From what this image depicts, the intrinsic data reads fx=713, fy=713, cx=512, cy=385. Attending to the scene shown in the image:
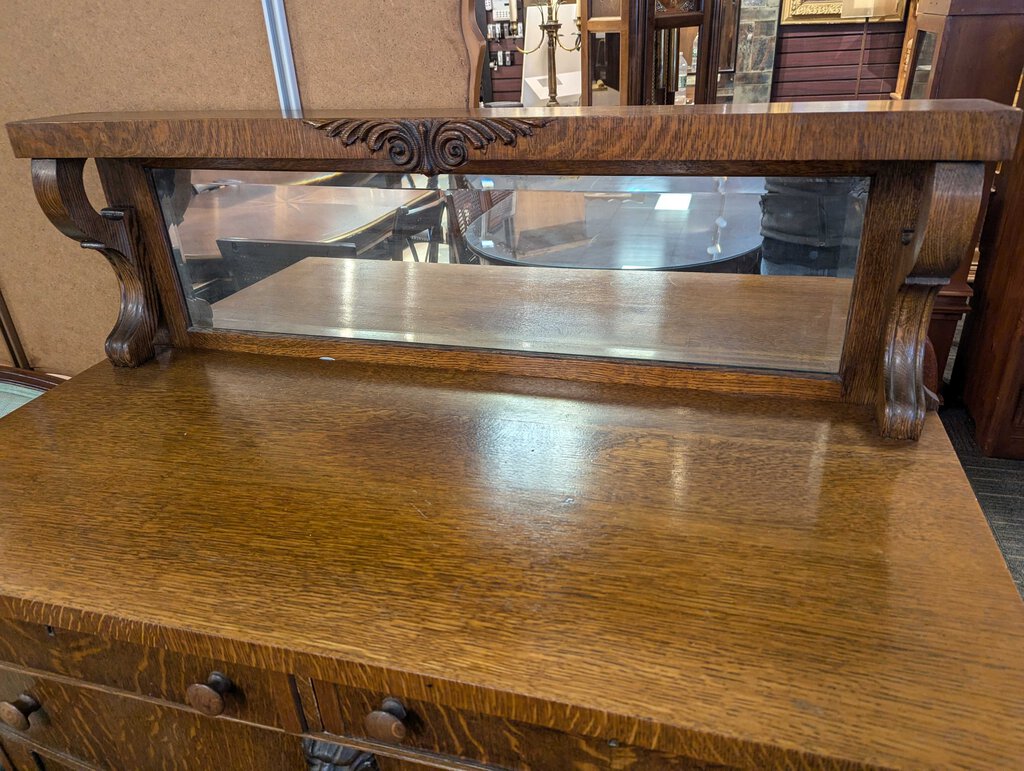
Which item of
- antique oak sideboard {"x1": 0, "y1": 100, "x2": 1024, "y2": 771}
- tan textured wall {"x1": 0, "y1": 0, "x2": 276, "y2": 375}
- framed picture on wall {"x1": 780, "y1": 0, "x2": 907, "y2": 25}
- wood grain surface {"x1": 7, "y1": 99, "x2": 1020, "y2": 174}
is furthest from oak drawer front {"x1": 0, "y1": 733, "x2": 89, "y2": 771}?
framed picture on wall {"x1": 780, "y1": 0, "x2": 907, "y2": 25}

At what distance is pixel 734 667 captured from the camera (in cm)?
49

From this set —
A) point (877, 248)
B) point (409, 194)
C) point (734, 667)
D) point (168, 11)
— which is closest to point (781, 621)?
point (734, 667)

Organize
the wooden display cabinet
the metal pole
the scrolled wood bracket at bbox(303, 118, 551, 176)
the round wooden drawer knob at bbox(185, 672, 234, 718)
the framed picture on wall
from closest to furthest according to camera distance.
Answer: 1. the round wooden drawer knob at bbox(185, 672, 234, 718)
2. the scrolled wood bracket at bbox(303, 118, 551, 176)
3. the metal pole
4. the wooden display cabinet
5. the framed picture on wall

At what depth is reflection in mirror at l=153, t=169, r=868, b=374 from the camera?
2.61 feet

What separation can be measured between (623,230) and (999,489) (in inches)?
66.2

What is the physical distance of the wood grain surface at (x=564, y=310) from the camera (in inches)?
32.9

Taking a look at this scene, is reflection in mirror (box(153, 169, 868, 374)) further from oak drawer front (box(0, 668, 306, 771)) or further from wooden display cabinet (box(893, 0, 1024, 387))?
wooden display cabinet (box(893, 0, 1024, 387))

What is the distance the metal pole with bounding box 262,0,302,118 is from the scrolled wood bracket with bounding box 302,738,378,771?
88 cm

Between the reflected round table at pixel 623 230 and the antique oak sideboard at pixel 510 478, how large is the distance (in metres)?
0.01

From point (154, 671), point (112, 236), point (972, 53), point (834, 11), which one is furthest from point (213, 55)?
point (834, 11)

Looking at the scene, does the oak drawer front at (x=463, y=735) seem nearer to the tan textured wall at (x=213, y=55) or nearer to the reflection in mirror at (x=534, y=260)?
the reflection in mirror at (x=534, y=260)

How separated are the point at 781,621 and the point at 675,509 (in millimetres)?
151

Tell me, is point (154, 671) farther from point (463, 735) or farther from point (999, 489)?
point (999, 489)

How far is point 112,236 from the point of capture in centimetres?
97
